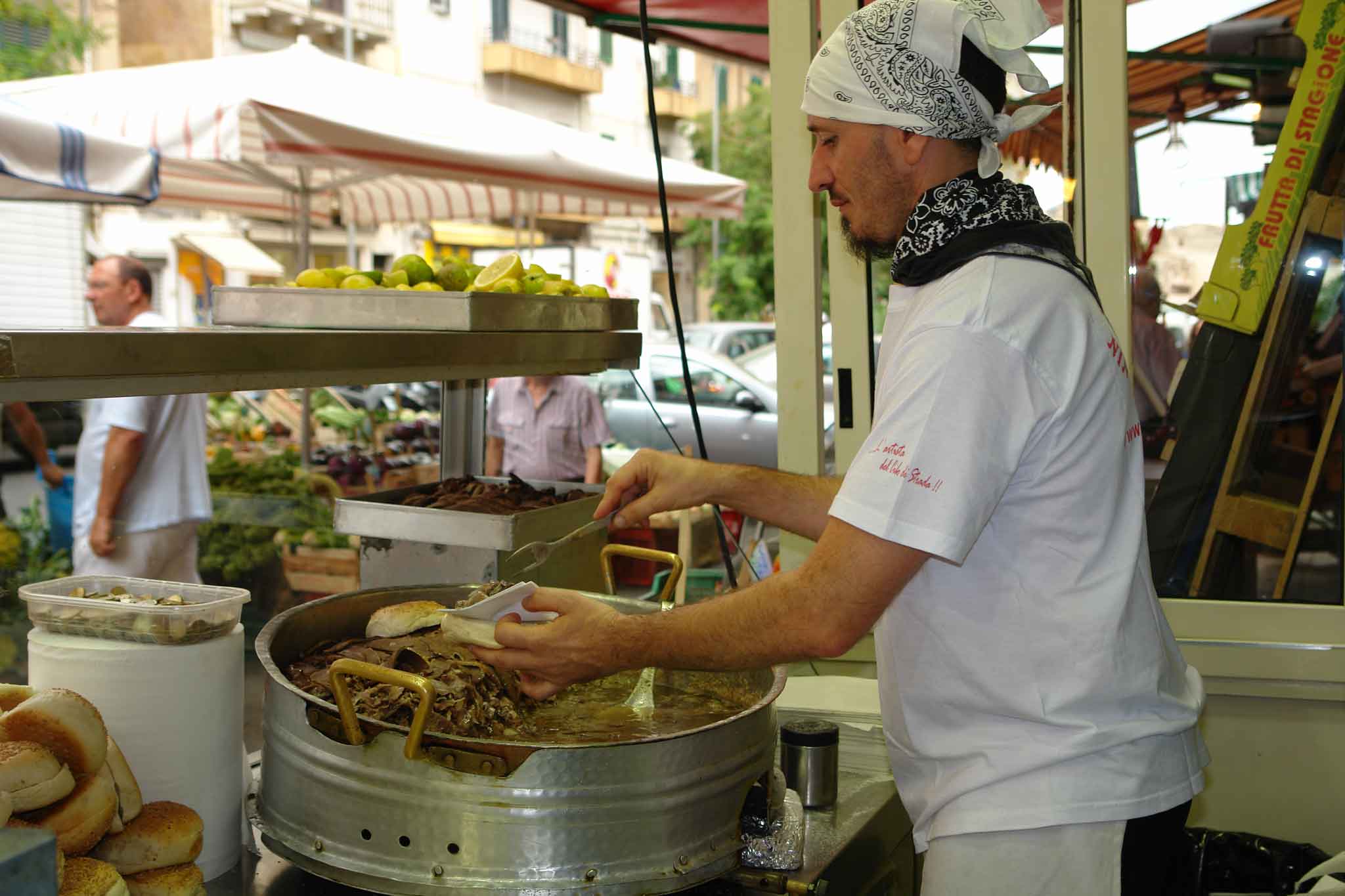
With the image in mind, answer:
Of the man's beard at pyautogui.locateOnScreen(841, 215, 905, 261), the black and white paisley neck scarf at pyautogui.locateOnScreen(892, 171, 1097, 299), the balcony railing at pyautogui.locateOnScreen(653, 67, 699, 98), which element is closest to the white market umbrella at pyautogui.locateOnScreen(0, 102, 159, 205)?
the man's beard at pyautogui.locateOnScreen(841, 215, 905, 261)

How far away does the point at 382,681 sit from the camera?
4.94 feet

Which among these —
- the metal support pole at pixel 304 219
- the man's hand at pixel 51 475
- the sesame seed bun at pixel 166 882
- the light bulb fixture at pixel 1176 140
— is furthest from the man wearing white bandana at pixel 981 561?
the metal support pole at pixel 304 219

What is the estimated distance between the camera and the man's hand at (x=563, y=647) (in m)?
1.69

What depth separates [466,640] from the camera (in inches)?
68.9

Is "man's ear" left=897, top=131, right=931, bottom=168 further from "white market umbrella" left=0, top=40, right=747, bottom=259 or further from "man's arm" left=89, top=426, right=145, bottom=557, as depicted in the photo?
"white market umbrella" left=0, top=40, right=747, bottom=259

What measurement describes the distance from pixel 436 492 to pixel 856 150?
1304 mm

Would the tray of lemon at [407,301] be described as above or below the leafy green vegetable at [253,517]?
above

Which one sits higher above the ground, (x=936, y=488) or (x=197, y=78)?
(x=197, y=78)

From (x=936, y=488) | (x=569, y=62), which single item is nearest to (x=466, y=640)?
(x=936, y=488)

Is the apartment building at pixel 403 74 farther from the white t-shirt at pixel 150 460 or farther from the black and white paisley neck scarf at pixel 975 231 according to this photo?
the black and white paisley neck scarf at pixel 975 231

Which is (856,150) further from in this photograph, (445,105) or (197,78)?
(445,105)

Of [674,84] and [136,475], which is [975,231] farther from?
[674,84]

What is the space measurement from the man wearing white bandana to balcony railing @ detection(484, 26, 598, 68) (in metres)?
27.2

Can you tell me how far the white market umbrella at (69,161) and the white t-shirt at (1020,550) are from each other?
4.59 m
